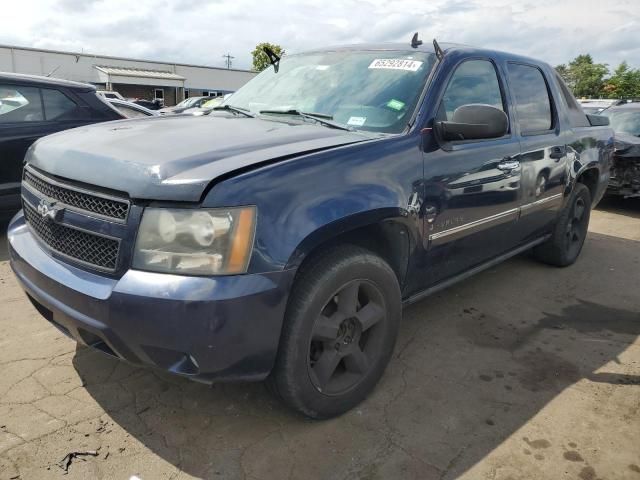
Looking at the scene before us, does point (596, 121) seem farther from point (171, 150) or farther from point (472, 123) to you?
point (171, 150)

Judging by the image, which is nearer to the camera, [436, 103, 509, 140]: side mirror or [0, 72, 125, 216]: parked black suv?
[436, 103, 509, 140]: side mirror

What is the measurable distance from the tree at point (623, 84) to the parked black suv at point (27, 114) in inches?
1487

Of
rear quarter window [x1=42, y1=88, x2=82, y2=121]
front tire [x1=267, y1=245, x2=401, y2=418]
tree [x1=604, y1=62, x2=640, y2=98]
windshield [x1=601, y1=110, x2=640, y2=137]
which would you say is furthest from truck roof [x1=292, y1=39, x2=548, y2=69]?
tree [x1=604, y1=62, x2=640, y2=98]

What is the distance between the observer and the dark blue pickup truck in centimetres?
195

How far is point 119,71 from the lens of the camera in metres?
41.0

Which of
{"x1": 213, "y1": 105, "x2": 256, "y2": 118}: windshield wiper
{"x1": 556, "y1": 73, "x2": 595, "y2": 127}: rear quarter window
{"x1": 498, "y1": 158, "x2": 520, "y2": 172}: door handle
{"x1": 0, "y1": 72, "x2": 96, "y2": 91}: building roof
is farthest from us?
{"x1": 0, "y1": 72, "x2": 96, "y2": 91}: building roof

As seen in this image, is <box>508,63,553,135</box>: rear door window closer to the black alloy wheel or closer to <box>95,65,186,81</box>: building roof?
the black alloy wheel

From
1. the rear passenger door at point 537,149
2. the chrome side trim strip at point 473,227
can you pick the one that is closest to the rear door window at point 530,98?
the rear passenger door at point 537,149

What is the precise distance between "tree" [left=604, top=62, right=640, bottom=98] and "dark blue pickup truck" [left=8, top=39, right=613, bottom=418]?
38.1 m

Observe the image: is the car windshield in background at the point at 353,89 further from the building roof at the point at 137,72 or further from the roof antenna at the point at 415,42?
the building roof at the point at 137,72

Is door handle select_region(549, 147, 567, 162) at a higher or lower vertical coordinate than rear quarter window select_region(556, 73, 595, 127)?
lower

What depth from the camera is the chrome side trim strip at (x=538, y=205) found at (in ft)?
12.3

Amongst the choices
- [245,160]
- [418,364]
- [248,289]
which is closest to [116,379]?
[248,289]

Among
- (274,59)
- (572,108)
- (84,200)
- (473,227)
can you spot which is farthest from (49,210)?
(572,108)
